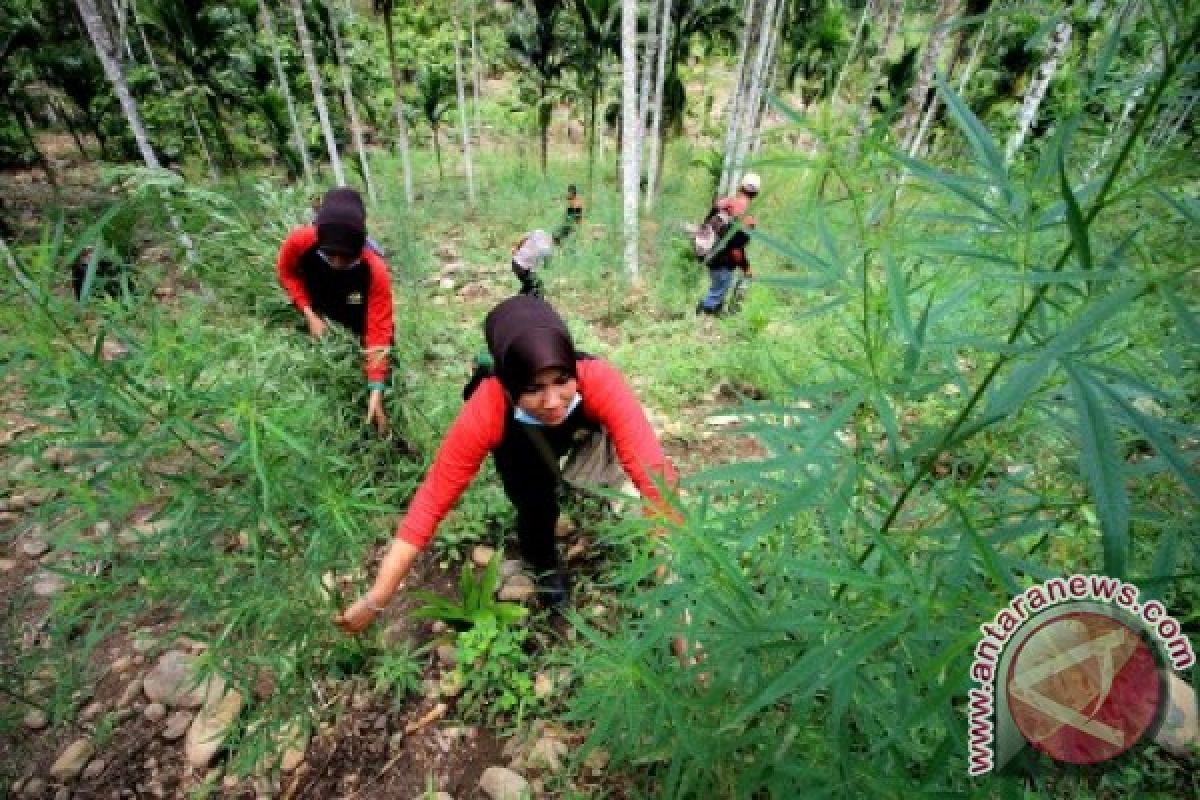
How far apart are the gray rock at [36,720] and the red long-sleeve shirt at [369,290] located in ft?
7.32

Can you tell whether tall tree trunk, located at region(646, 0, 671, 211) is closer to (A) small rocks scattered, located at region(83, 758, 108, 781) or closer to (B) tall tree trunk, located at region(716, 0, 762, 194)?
(B) tall tree trunk, located at region(716, 0, 762, 194)

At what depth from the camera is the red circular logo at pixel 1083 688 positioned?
819 mm

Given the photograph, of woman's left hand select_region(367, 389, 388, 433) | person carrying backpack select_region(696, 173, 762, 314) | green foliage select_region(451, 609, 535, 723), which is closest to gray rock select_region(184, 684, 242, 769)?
green foliage select_region(451, 609, 535, 723)

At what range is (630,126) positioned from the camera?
6656mm

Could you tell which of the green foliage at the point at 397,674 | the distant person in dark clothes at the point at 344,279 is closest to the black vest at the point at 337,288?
the distant person in dark clothes at the point at 344,279

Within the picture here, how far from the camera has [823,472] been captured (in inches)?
37.4

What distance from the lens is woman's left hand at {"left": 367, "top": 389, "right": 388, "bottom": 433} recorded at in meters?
3.07

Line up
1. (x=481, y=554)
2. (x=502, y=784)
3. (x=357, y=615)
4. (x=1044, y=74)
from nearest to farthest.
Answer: (x=357, y=615)
(x=502, y=784)
(x=481, y=554)
(x=1044, y=74)

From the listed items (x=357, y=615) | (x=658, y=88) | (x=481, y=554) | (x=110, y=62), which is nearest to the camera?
(x=357, y=615)

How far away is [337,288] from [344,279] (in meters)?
0.10

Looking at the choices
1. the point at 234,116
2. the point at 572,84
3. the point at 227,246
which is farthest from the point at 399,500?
the point at 234,116

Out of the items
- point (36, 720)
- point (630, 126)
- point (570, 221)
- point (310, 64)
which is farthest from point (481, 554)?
point (310, 64)

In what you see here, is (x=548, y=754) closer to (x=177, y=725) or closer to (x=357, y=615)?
(x=357, y=615)

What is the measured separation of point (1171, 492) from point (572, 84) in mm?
14541
